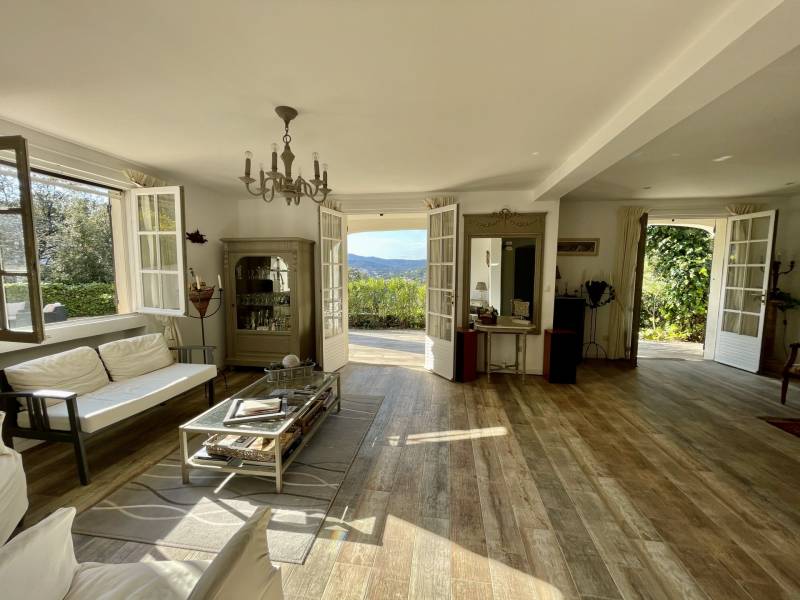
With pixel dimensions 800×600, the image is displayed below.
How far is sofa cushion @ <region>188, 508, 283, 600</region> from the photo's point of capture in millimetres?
746

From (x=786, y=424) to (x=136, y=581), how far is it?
16.2ft

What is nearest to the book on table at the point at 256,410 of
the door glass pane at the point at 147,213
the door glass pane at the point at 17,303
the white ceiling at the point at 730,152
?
the door glass pane at the point at 17,303

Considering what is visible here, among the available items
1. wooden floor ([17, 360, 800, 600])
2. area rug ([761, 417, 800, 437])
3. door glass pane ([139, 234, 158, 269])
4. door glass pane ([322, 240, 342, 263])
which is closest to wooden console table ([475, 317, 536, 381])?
wooden floor ([17, 360, 800, 600])

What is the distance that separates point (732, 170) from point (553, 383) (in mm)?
3027

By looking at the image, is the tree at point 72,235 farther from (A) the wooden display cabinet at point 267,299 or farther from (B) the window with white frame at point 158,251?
(A) the wooden display cabinet at point 267,299

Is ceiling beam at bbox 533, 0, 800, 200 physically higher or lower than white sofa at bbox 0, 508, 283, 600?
higher

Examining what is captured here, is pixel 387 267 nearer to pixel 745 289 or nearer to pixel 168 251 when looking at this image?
pixel 168 251

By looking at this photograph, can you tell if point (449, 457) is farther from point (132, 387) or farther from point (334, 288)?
point (334, 288)

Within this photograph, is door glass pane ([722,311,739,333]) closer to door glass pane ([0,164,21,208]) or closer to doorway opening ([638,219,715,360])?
doorway opening ([638,219,715,360])

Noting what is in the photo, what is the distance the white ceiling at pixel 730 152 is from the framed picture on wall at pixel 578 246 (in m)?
0.65

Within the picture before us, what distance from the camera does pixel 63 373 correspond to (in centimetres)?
264

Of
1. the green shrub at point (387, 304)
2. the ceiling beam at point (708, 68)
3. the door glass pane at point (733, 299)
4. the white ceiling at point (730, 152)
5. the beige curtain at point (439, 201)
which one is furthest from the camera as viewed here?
the green shrub at point (387, 304)

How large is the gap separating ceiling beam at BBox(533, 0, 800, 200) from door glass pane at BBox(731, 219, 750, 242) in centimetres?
406

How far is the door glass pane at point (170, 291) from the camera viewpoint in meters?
3.60
